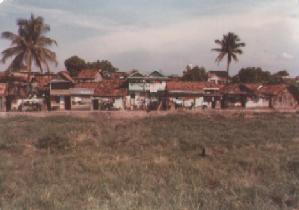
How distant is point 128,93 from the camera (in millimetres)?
26375

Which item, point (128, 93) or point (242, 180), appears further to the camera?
point (128, 93)

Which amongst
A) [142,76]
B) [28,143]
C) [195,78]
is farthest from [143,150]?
[195,78]

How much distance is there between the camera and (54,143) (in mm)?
10352

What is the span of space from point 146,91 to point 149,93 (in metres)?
0.21

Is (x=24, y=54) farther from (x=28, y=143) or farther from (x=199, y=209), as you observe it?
(x=199, y=209)

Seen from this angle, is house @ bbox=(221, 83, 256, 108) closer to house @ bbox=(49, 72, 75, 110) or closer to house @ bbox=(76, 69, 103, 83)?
house @ bbox=(76, 69, 103, 83)

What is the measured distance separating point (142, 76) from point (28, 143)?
1574cm

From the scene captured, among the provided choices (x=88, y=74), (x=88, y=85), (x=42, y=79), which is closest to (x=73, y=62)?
(x=42, y=79)

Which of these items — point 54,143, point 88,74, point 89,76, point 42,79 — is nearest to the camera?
point 54,143

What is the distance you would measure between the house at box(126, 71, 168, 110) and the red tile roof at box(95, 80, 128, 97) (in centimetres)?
45

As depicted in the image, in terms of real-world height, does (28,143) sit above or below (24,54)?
below

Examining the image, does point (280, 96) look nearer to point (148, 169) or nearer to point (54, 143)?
point (54, 143)

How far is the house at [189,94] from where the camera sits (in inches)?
1037

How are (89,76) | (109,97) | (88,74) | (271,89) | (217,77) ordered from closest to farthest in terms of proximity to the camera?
(109,97)
(88,74)
(89,76)
(271,89)
(217,77)
